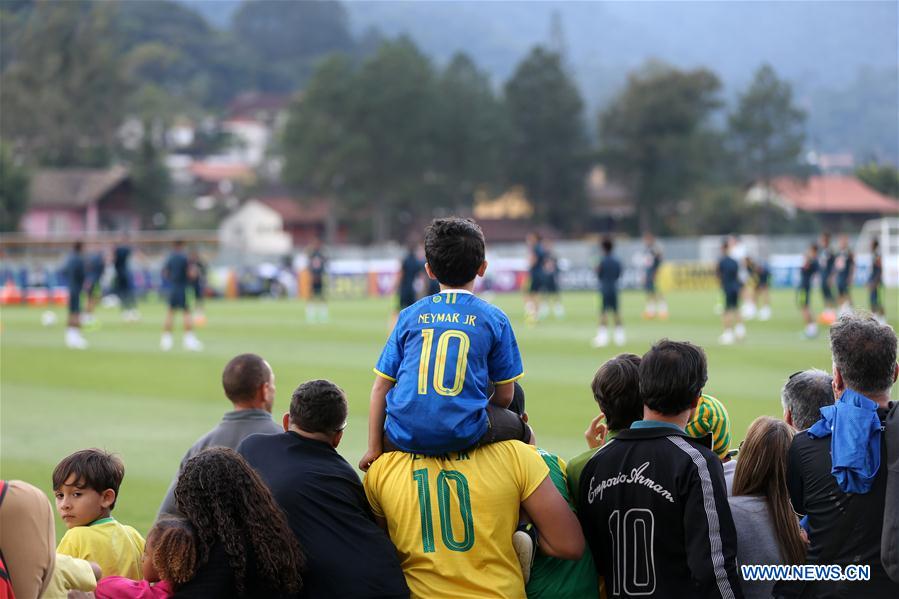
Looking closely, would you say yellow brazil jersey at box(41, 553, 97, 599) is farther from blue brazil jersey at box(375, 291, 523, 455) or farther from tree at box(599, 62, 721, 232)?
tree at box(599, 62, 721, 232)

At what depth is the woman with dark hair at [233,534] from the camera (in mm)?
4180

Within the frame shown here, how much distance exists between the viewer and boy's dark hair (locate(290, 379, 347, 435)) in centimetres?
464

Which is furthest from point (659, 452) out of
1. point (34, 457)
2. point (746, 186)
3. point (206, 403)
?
point (746, 186)

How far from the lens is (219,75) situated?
Answer: 169125mm

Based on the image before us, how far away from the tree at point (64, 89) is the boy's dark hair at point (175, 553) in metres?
92.9

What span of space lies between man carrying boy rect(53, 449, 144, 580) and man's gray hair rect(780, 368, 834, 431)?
3.07m

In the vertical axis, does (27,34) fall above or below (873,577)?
above

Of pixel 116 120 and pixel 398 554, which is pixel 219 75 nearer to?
pixel 116 120

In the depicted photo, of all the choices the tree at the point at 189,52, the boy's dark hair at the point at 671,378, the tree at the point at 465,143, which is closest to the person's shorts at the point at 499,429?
the boy's dark hair at the point at 671,378

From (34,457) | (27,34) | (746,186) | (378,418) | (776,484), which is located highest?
(27,34)

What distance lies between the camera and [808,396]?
203 inches

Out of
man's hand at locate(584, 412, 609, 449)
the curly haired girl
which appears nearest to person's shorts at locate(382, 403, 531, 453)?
man's hand at locate(584, 412, 609, 449)

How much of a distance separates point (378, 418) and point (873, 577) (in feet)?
6.57

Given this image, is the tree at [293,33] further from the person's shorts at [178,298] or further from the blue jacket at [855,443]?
the blue jacket at [855,443]
